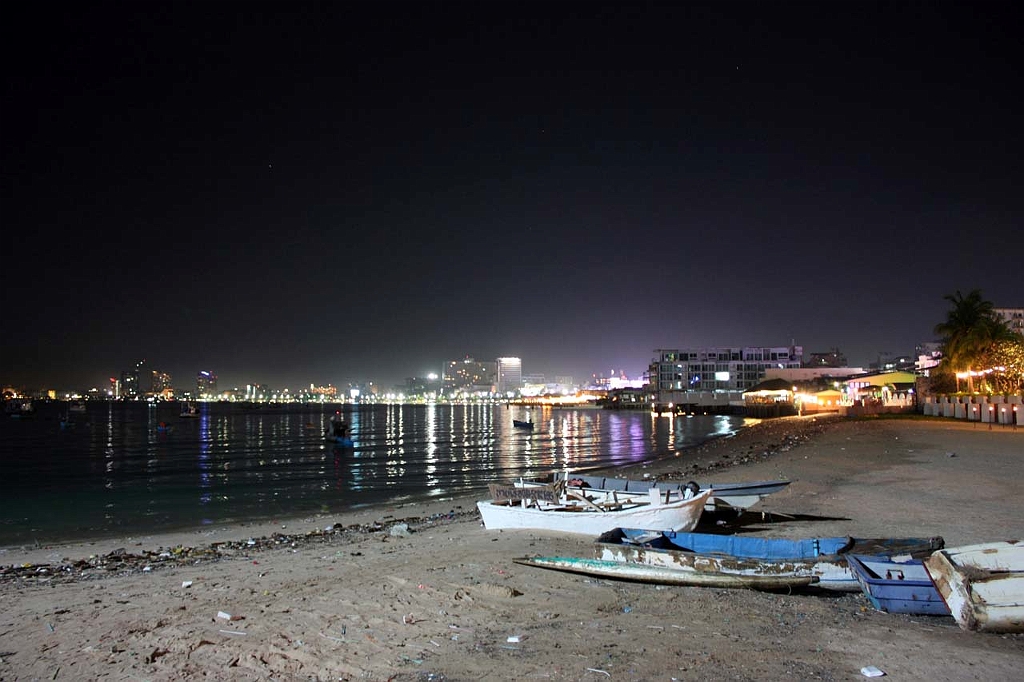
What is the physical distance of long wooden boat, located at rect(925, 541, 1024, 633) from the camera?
24.0ft

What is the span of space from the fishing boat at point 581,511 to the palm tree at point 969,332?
5287 centimetres

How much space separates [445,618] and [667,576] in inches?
123

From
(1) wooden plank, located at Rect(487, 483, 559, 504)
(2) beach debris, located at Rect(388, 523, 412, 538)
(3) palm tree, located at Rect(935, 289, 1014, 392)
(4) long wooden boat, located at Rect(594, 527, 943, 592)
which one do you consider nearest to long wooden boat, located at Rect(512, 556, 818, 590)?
(4) long wooden boat, located at Rect(594, 527, 943, 592)

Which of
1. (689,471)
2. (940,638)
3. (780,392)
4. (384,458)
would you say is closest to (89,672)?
(940,638)

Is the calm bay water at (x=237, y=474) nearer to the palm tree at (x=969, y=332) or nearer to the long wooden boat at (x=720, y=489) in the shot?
the long wooden boat at (x=720, y=489)

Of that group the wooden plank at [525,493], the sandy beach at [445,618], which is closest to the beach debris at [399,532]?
the sandy beach at [445,618]

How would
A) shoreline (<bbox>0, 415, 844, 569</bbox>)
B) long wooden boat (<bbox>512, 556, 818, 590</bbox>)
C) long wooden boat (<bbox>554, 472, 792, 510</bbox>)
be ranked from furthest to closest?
long wooden boat (<bbox>554, 472, 792, 510</bbox>)
shoreline (<bbox>0, 415, 844, 569</bbox>)
long wooden boat (<bbox>512, 556, 818, 590</bbox>)

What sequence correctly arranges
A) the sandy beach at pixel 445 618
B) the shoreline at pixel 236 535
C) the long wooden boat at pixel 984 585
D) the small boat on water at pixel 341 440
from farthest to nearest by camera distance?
the small boat on water at pixel 341 440, the shoreline at pixel 236 535, the long wooden boat at pixel 984 585, the sandy beach at pixel 445 618

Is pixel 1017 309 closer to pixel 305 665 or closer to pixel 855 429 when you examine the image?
pixel 855 429

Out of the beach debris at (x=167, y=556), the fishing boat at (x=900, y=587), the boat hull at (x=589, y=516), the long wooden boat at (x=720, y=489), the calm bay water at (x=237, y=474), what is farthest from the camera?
the calm bay water at (x=237, y=474)

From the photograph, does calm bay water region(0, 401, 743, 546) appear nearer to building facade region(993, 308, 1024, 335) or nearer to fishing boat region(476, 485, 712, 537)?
fishing boat region(476, 485, 712, 537)

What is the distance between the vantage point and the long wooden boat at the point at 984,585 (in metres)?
7.32

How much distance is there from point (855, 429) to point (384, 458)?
3127 centimetres

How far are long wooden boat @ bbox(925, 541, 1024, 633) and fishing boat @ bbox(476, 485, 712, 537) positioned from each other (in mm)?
5513
